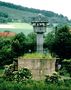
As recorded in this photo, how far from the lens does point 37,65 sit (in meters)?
23.5

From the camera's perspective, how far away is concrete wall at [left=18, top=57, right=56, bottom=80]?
76.9 feet

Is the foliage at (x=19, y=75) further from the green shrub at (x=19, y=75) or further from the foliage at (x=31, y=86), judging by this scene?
the foliage at (x=31, y=86)

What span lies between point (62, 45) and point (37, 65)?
10.6 metres

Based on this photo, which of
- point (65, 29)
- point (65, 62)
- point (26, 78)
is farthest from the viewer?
point (65, 29)

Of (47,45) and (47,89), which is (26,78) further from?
(47,45)

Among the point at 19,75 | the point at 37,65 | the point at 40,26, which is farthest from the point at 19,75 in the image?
the point at 40,26

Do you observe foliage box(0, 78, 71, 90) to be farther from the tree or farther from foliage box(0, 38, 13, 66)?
the tree

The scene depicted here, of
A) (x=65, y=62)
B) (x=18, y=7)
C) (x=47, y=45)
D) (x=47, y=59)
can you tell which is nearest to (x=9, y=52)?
(x=47, y=45)

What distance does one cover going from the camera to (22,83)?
2186 centimetres

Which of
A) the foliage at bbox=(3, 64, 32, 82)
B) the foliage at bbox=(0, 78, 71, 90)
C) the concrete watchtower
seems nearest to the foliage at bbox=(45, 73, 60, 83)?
the foliage at bbox=(0, 78, 71, 90)

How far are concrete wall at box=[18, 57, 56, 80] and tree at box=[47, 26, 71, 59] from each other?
9.64 metres

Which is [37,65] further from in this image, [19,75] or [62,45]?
[62,45]

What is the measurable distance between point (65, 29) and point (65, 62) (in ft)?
23.7

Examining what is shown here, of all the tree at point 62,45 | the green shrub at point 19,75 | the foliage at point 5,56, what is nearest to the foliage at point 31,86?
the green shrub at point 19,75
